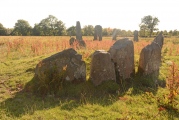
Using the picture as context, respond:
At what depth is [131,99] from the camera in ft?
24.7

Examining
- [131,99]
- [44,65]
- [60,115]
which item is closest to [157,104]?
[131,99]

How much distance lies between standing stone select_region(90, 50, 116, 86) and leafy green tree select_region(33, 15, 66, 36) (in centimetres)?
6423

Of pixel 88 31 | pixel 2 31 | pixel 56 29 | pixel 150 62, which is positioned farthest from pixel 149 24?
pixel 150 62

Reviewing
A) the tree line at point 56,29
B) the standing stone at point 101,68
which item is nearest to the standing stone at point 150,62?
the standing stone at point 101,68

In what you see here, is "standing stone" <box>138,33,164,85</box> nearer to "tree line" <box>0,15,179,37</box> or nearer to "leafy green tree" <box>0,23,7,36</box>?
"tree line" <box>0,15,179,37</box>

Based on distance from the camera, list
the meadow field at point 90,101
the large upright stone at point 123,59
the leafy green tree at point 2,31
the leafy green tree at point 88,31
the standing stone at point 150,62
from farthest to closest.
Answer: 1. the leafy green tree at point 88,31
2. the leafy green tree at point 2,31
3. the standing stone at point 150,62
4. the large upright stone at point 123,59
5. the meadow field at point 90,101

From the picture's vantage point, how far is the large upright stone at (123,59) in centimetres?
929

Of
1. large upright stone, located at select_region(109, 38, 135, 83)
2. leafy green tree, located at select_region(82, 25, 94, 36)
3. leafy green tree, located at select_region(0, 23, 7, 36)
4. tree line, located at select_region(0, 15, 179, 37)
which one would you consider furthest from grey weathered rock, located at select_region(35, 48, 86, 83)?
leafy green tree, located at select_region(82, 25, 94, 36)

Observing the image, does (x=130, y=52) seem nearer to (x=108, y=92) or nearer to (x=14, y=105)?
(x=108, y=92)

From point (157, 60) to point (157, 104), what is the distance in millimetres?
3253

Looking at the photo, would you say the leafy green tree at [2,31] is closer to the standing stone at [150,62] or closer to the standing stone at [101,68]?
the standing stone at [101,68]

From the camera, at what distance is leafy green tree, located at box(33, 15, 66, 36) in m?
71.8

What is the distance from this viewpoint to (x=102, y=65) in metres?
8.59

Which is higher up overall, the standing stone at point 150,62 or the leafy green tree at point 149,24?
the leafy green tree at point 149,24
